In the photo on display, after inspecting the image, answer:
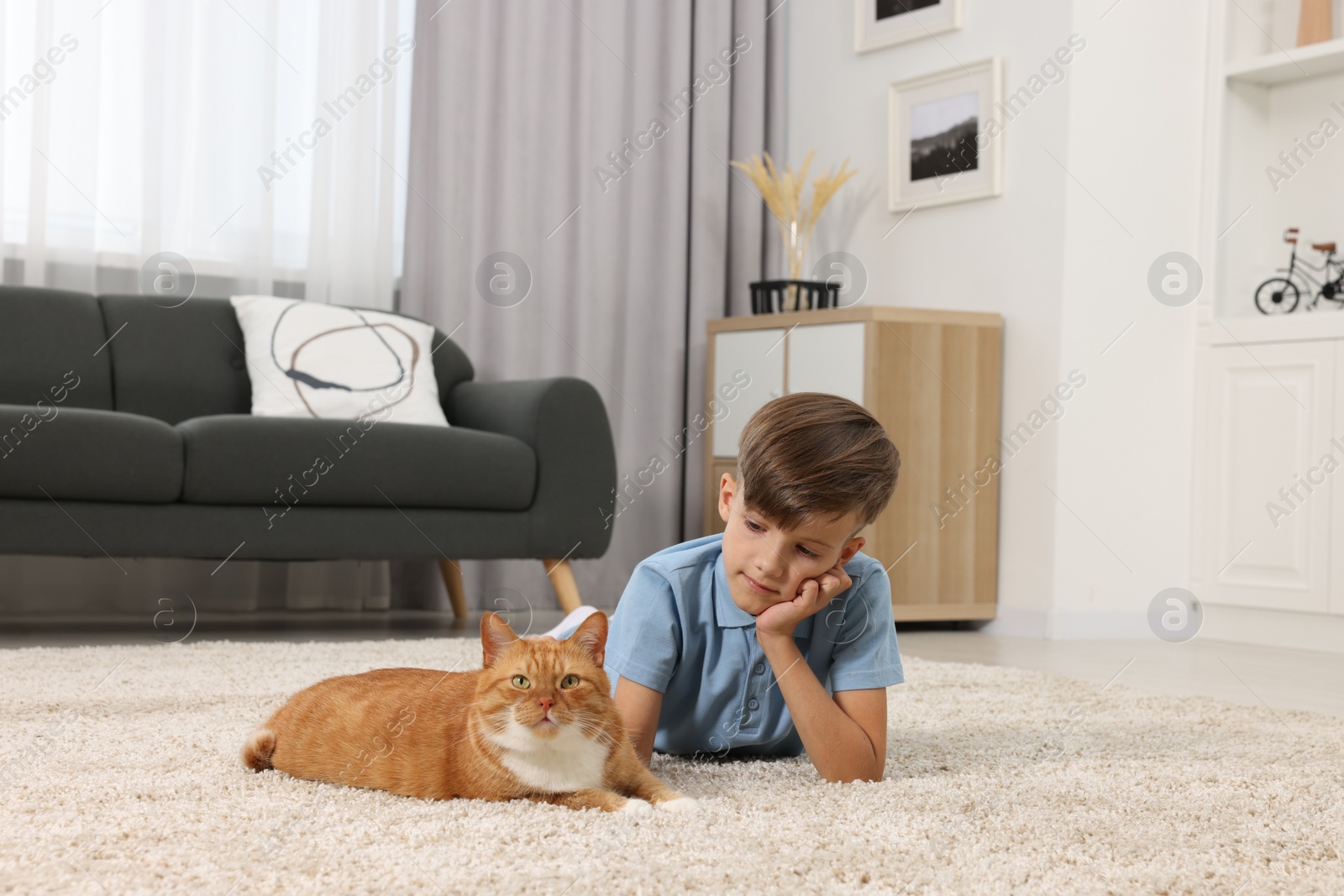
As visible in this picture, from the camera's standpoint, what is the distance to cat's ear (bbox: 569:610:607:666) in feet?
3.48

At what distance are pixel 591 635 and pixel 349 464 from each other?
5.27 ft

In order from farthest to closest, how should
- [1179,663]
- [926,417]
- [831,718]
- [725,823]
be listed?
[926,417]
[1179,663]
[831,718]
[725,823]

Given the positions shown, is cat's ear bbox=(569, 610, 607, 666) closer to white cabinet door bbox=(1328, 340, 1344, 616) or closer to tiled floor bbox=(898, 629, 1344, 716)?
tiled floor bbox=(898, 629, 1344, 716)

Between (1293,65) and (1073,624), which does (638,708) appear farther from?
(1293,65)

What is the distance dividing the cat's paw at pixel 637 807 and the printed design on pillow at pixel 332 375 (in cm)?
204

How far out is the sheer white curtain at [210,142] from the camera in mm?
3035

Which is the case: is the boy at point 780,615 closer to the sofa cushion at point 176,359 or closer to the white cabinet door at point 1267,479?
the sofa cushion at point 176,359

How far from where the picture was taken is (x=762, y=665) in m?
1.25

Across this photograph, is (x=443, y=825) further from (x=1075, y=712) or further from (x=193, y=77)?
(x=193, y=77)

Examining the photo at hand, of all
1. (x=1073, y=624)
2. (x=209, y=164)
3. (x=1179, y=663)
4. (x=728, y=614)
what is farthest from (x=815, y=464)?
(x=209, y=164)

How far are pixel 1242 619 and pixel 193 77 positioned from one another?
3109 millimetres

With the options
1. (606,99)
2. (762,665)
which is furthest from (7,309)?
(762,665)

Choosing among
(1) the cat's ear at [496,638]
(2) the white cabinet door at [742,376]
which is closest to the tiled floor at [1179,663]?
(2) the white cabinet door at [742,376]

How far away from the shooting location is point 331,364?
2.95m
